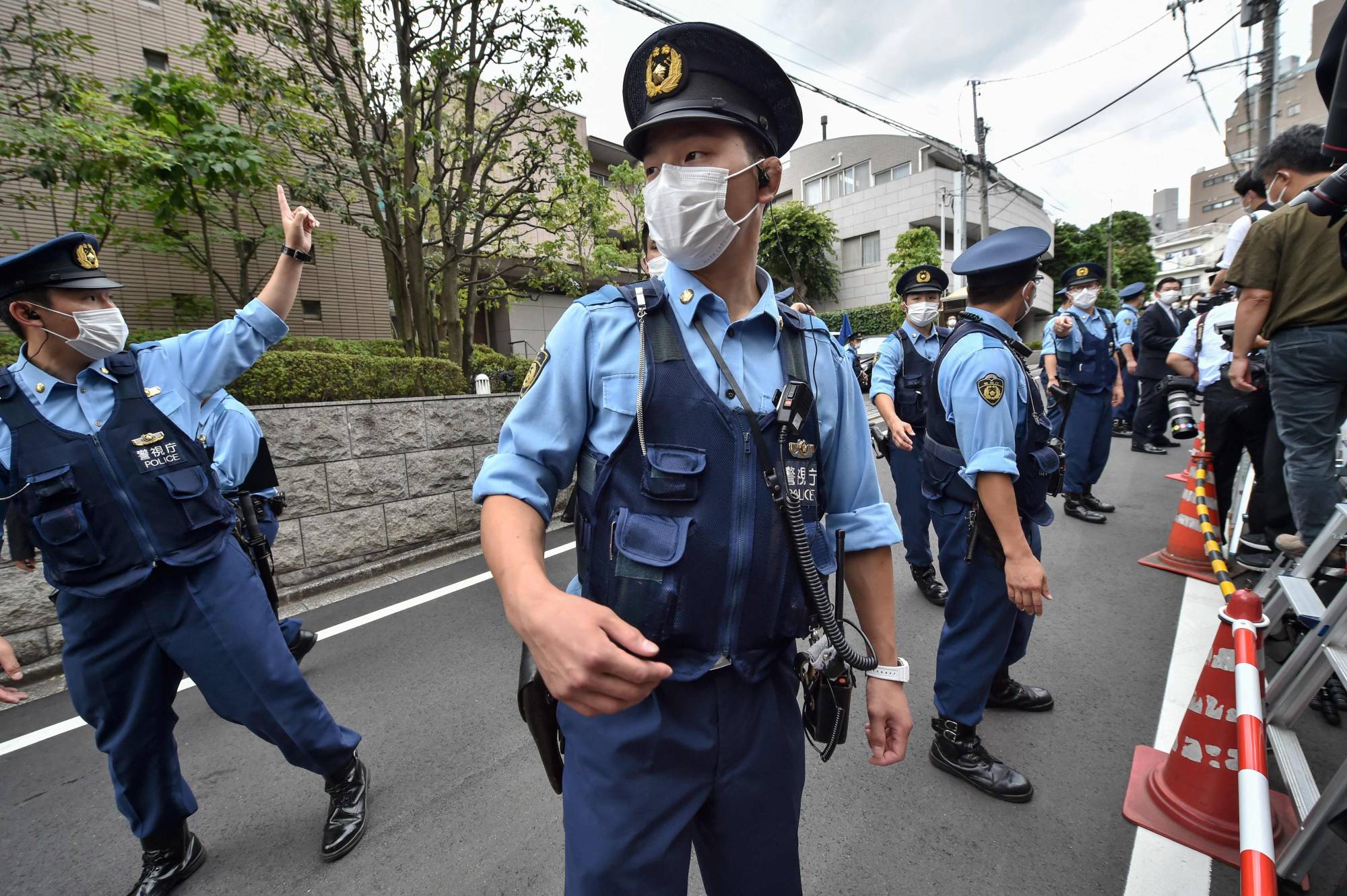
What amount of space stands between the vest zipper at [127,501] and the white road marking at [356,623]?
0.72m

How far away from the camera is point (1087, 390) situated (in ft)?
18.1

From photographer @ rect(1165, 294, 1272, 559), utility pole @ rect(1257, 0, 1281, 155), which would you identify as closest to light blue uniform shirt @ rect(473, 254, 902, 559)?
photographer @ rect(1165, 294, 1272, 559)

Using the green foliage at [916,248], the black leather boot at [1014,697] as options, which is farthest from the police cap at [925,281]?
the green foliage at [916,248]

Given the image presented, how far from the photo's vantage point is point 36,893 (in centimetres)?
213

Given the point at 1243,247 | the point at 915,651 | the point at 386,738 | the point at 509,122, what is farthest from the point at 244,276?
the point at 1243,247

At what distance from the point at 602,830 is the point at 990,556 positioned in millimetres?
1854

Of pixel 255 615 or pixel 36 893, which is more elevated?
pixel 255 615

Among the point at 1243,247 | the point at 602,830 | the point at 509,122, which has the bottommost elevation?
the point at 602,830

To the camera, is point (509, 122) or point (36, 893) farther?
point (509, 122)

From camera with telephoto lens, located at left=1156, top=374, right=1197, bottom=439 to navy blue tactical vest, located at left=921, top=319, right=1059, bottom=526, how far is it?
2896 millimetres

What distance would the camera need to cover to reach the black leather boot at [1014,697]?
2889mm

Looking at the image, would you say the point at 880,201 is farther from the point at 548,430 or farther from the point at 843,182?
the point at 548,430

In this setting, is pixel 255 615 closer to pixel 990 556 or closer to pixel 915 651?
pixel 990 556

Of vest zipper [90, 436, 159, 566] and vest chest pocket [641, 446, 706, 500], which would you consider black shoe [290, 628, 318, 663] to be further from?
vest chest pocket [641, 446, 706, 500]
